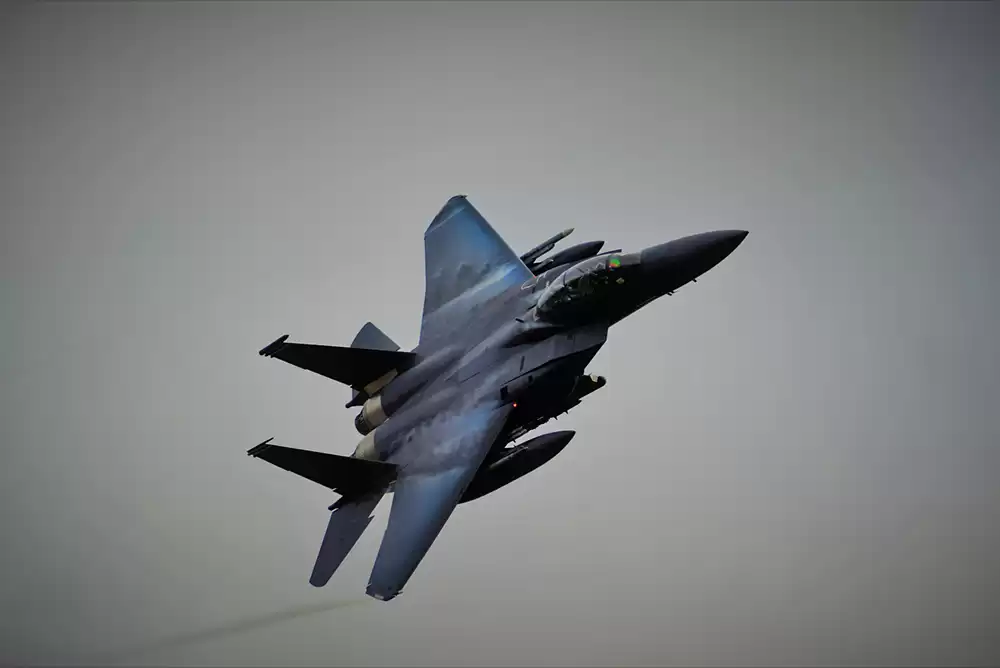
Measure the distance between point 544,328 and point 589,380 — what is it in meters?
1.40

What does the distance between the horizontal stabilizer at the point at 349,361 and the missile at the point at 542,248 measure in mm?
3437

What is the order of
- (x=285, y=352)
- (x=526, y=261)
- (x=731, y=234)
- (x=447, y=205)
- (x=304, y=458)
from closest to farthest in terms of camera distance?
(x=731, y=234), (x=304, y=458), (x=285, y=352), (x=526, y=261), (x=447, y=205)

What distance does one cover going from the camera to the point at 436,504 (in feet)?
49.3

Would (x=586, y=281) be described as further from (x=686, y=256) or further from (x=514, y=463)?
(x=514, y=463)

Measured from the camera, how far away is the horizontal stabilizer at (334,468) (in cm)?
1584

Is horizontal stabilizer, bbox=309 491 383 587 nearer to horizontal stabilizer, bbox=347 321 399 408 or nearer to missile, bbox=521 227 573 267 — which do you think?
horizontal stabilizer, bbox=347 321 399 408

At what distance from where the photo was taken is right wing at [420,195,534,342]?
60.1 feet

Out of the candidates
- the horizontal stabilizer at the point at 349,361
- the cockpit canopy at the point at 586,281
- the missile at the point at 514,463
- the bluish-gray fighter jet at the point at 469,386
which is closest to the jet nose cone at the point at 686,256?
the bluish-gray fighter jet at the point at 469,386

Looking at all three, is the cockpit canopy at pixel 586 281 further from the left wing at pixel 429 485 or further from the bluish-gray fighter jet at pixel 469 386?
the left wing at pixel 429 485

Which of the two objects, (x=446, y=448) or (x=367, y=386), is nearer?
(x=446, y=448)

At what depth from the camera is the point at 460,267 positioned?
19.2 m

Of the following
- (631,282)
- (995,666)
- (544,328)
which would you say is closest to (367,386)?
(544,328)

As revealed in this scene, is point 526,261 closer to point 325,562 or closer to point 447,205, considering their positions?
point 447,205

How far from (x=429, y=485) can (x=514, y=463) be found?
1.88 meters
